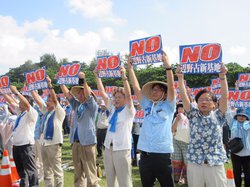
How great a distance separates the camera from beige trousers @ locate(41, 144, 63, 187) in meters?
5.20

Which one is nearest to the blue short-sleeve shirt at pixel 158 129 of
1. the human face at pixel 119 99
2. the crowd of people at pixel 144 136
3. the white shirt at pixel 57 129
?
the crowd of people at pixel 144 136

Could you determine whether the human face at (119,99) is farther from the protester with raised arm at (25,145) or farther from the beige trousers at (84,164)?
the protester with raised arm at (25,145)

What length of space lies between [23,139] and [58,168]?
34.4 inches

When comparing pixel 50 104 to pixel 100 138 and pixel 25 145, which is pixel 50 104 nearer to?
pixel 25 145

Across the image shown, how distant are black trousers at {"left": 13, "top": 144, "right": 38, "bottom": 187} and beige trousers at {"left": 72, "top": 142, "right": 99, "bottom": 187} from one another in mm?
1013

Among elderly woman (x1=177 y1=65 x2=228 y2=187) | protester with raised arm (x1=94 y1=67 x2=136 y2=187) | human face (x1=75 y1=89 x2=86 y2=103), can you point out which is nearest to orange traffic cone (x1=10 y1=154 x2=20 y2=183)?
human face (x1=75 y1=89 x2=86 y2=103)

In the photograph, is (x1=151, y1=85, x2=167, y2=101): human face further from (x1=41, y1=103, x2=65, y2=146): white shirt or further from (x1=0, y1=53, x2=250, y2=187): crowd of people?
(x1=41, y1=103, x2=65, y2=146): white shirt

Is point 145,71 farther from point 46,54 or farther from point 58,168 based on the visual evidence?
point 46,54

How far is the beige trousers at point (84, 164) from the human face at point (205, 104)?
213 centimetres

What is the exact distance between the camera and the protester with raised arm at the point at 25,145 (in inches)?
214

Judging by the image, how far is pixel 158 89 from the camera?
3.89 meters

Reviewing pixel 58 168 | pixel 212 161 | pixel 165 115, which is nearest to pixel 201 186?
pixel 212 161

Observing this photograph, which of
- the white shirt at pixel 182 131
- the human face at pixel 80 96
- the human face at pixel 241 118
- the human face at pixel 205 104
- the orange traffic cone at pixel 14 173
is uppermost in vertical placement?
the human face at pixel 80 96

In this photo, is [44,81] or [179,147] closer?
[44,81]
